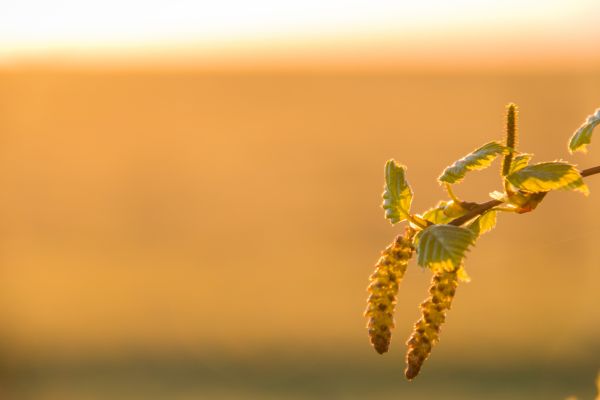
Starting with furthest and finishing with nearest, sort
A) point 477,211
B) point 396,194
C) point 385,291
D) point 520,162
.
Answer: point 396,194, point 520,162, point 477,211, point 385,291

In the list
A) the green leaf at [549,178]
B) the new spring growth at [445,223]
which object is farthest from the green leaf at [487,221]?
the green leaf at [549,178]

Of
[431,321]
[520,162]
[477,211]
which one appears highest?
[520,162]

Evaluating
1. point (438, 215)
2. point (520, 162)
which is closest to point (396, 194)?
point (438, 215)

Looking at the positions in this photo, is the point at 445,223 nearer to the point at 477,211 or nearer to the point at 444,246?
the point at 477,211

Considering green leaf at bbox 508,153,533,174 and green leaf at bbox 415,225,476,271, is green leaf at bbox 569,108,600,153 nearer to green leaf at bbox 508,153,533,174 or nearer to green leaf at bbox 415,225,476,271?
green leaf at bbox 508,153,533,174

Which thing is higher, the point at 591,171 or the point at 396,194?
the point at 396,194

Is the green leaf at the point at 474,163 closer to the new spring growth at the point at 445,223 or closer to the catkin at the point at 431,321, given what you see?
the new spring growth at the point at 445,223

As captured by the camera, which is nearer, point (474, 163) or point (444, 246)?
point (444, 246)

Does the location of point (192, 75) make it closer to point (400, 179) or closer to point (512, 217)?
point (512, 217)

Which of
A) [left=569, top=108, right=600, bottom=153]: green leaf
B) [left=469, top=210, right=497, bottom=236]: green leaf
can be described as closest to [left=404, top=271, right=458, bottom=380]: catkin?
[left=469, top=210, right=497, bottom=236]: green leaf
